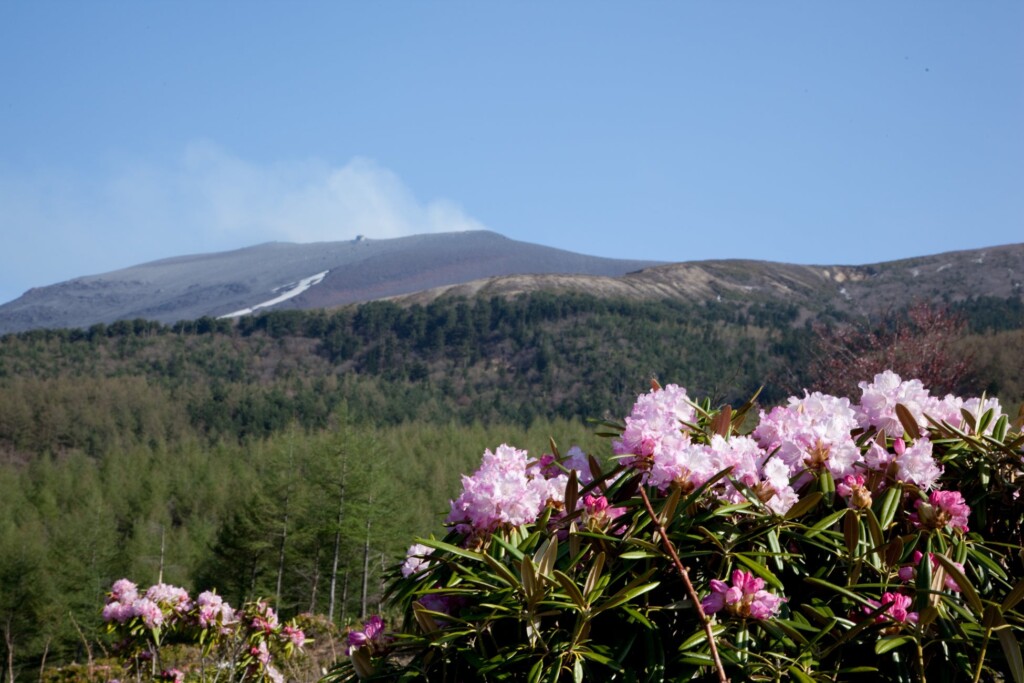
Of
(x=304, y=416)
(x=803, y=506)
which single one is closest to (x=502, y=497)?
(x=803, y=506)

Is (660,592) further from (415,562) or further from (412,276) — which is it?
(412,276)

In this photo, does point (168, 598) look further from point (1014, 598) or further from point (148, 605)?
point (1014, 598)

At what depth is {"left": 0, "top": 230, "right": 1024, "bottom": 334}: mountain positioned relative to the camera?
132 metres

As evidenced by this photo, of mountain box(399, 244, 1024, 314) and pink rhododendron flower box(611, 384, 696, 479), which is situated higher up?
pink rhododendron flower box(611, 384, 696, 479)

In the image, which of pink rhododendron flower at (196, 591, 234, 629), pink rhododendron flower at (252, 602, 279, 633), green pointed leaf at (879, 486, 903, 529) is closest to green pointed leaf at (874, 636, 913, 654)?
green pointed leaf at (879, 486, 903, 529)

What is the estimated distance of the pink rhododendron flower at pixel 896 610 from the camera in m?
1.52

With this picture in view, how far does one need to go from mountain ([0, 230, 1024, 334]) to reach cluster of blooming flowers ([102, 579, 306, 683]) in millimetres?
118985

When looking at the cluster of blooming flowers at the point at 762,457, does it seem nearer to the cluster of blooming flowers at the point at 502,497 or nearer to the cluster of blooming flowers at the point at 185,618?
the cluster of blooming flowers at the point at 502,497

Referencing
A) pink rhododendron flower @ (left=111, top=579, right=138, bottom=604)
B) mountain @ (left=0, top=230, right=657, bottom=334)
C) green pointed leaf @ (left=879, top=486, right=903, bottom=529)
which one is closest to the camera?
green pointed leaf @ (left=879, top=486, right=903, bottom=529)

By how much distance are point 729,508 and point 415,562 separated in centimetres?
80

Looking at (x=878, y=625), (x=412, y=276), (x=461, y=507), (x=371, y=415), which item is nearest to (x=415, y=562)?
(x=461, y=507)

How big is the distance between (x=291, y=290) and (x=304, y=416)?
87289 millimetres

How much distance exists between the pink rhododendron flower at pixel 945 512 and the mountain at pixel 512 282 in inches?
4759

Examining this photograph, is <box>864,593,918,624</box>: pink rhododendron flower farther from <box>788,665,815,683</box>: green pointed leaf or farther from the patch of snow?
the patch of snow
